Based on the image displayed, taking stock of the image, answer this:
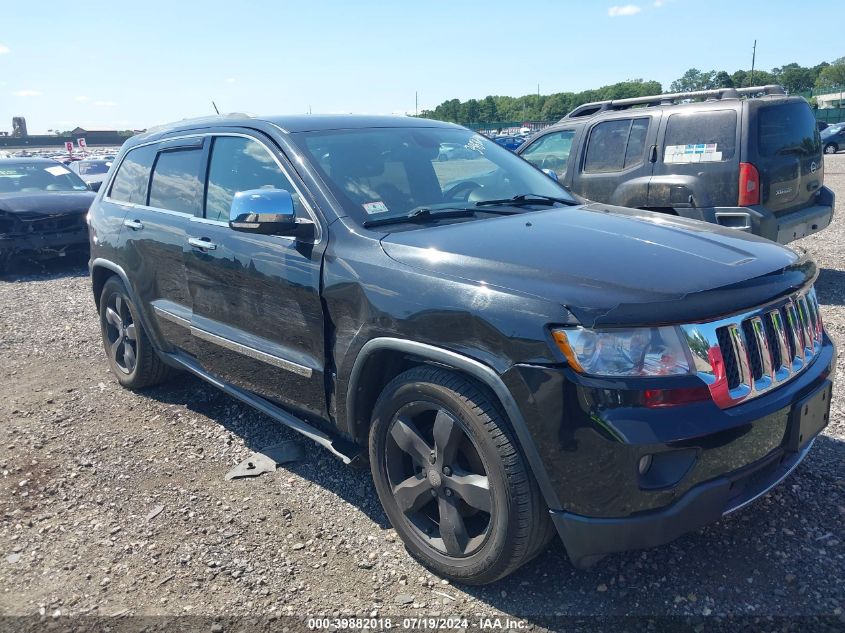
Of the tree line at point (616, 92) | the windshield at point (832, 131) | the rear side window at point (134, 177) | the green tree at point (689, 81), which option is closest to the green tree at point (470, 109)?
the tree line at point (616, 92)

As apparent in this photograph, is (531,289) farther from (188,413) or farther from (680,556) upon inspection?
(188,413)

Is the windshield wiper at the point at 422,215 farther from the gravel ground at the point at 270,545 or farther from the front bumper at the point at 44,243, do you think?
the front bumper at the point at 44,243

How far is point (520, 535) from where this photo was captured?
2.45m

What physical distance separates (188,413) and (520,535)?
303 cm

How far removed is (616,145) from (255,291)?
547cm

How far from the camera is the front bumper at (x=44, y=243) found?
31.7ft

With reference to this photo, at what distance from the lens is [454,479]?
2.65 meters

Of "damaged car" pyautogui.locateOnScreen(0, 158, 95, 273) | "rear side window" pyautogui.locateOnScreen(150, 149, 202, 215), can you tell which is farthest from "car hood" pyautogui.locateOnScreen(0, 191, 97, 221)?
"rear side window" pyautogui.locateOnScreen(150, 149, 202, 215)

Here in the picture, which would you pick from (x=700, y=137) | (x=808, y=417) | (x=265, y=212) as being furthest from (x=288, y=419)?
(x=700, y=137)

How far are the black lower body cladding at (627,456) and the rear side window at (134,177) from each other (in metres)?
3.43

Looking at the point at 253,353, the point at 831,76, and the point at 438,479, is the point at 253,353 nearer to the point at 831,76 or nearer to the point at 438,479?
the point at 438,479

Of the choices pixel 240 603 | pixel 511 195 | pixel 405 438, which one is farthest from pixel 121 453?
pixel 511 195

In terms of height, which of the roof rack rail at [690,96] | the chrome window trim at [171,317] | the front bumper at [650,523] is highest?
the roof rack rail at [690,96]

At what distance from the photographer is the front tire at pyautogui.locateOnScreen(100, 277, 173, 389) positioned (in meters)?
4.86
